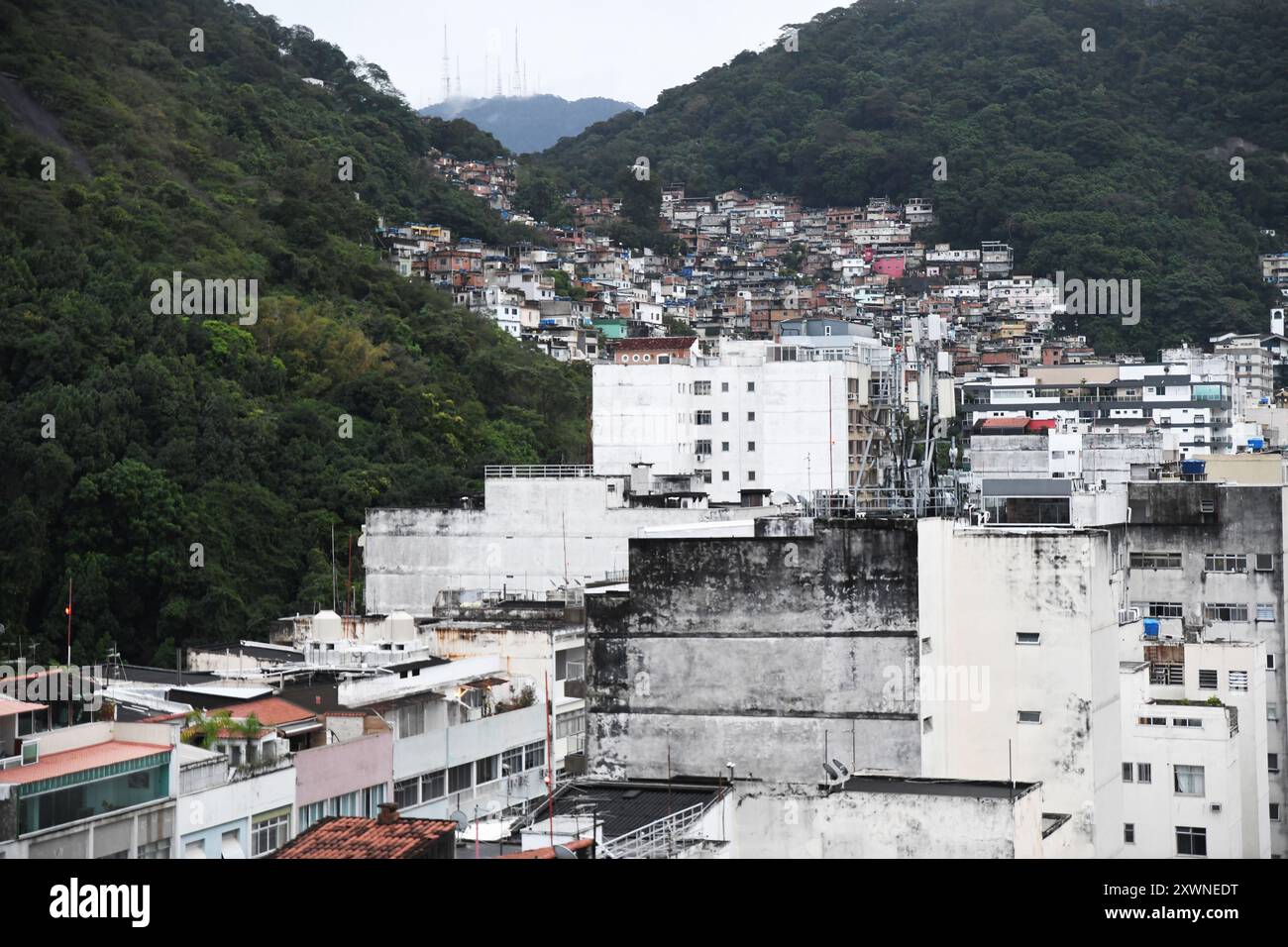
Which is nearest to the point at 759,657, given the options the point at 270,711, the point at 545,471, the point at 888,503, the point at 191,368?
the point at 888,503

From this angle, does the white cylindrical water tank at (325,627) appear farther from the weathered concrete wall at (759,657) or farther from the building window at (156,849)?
the building window at (156,849)

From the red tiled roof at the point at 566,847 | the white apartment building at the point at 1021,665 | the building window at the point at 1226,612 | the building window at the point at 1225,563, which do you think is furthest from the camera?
the building window at the point at 1225,563

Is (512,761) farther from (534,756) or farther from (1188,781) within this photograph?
(1188,781)

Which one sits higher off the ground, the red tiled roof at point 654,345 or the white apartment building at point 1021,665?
the red tiled roof at point 654,345

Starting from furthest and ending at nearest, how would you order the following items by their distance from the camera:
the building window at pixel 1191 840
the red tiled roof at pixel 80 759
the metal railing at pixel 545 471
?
the metal railing at pixel 545 471, the building window at pixel 1191 840, the red tiled roof at pixel 80 759

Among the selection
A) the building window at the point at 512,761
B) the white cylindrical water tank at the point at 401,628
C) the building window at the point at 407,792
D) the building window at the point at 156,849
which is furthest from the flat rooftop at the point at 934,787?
the white cylindrical water tank at the point at 401,628
